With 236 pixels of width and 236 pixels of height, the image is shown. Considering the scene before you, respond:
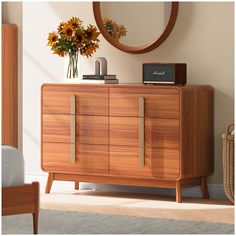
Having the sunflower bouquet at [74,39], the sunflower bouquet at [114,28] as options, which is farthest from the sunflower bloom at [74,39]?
the sunflower bouquet at [114,28]

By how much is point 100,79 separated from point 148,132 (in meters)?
0.58

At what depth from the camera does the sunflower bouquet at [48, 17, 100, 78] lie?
681 cm

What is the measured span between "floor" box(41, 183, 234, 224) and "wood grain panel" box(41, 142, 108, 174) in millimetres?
208

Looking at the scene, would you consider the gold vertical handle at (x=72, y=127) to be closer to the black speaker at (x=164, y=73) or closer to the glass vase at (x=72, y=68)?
the glass vase at (x=72, y=68)

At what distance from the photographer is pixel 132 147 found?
647cm

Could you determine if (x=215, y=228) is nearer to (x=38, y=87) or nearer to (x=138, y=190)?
(x=138, y=190)

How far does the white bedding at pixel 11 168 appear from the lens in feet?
16.4

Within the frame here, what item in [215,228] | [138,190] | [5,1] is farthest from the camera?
[5,1]

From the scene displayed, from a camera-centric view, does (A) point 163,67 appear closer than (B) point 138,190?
Yes

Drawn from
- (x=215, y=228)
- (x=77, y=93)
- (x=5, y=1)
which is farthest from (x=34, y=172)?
(x=215, y=228)

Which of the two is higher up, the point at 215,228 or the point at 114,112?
the point at 114,112

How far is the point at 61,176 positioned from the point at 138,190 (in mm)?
608

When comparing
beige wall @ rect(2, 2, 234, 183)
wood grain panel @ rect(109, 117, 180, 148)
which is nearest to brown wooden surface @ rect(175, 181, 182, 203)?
wood grain panel @ rect(109, 117, 180, 148)

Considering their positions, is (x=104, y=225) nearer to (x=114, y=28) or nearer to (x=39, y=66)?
(x=114, y=28)
